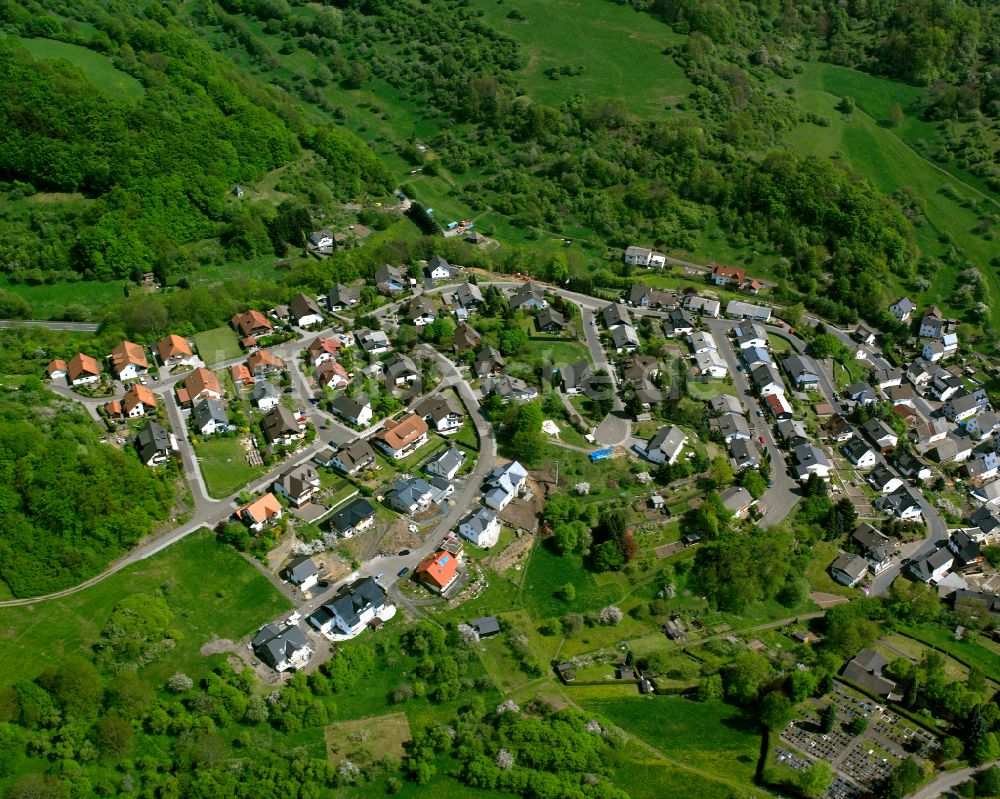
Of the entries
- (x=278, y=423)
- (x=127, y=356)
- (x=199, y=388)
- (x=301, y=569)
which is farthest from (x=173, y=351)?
(x=301, y=569)

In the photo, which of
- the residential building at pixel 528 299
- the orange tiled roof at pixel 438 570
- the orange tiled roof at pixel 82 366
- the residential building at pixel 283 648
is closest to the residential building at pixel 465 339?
the residential building at pixel 528 299

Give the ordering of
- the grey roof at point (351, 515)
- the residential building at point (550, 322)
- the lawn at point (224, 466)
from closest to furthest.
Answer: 1. the grey roof at point (351, 515)
2. the lawn at point (224, 466)
3. the residential building at point (550, 322)

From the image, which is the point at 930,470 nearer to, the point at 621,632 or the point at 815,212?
the point at 621,632

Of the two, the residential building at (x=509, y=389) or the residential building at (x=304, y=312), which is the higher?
the residential building at (x=509, y=389)

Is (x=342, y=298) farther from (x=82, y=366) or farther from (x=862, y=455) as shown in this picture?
(x=862, y=455)

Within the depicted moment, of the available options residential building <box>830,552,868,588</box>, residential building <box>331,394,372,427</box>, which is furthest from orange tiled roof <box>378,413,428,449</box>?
residential building <box>830,552,868,588</box>

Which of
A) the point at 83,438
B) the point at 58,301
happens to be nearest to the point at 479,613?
the point at 83,438

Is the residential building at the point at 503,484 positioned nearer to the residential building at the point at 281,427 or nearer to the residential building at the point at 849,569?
the residential building at the point at 281,427
